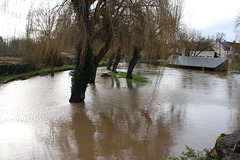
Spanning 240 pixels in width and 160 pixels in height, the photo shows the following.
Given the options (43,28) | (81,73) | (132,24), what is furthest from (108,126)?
(43,28)

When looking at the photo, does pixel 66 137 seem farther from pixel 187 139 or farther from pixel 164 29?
pixel 164 29

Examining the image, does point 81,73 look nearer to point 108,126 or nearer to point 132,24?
point 108,126

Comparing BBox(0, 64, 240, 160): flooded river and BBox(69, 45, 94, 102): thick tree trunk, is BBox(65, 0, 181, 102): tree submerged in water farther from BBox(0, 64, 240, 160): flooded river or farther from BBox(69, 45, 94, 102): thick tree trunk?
BBox(0, 64, 240, 160): flooded river

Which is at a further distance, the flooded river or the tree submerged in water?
the tree submerged in water

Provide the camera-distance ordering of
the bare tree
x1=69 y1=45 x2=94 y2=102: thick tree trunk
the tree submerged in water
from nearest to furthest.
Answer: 1. the bare tree
2. the tree submerged in water
3. x1=69 y1=45 x2=94 y2=102: thick tree trunk

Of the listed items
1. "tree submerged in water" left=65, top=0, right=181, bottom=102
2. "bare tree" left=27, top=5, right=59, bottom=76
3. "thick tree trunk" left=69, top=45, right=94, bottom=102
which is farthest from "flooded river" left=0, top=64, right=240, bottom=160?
"bare tree" left=27, top=5, right=59, bottom=76

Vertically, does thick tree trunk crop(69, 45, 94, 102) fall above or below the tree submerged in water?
below

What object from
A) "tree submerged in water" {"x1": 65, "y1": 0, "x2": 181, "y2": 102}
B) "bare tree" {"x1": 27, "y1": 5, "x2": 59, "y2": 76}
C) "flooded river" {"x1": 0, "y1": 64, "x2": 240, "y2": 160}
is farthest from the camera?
"tree submerged in water" {"x1": 65, "y1": 0, "x2": 181, "y2": 102}

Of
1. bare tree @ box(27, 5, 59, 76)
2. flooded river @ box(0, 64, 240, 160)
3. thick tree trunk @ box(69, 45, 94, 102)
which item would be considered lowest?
flooded river @ box(0, 64, 240, 160)

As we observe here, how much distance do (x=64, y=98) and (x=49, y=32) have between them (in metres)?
6.34

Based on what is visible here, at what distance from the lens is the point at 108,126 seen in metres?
6.59

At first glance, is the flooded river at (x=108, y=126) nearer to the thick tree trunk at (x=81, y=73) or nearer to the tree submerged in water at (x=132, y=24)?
the thick tree trunk at (x=81, y=73)

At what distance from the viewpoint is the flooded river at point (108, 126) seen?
4.86 m

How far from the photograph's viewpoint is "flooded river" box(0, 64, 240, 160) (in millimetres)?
4855
